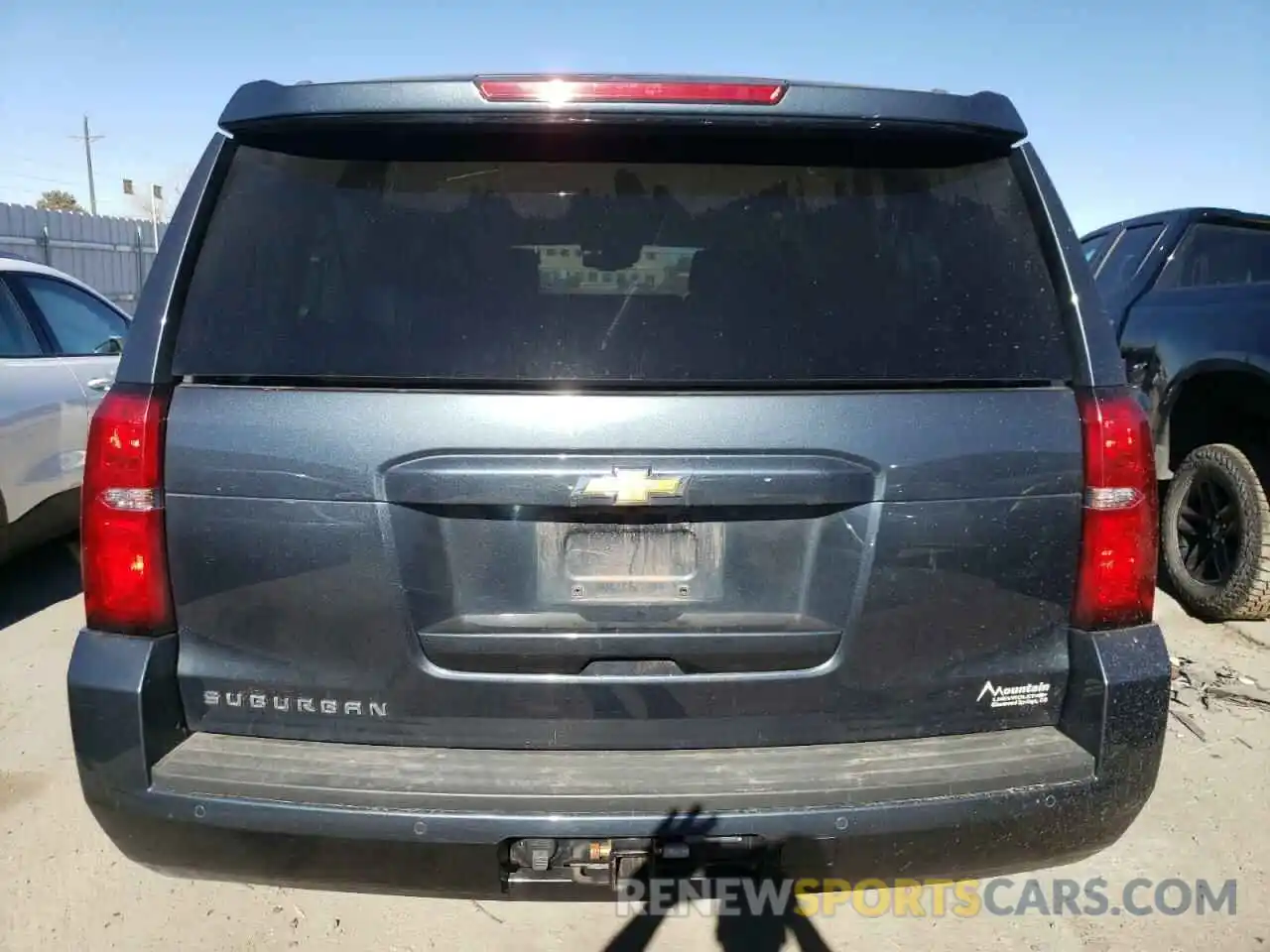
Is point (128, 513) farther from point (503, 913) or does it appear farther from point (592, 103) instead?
point (503, 913)

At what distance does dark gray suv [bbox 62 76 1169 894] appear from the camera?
1.86 meters

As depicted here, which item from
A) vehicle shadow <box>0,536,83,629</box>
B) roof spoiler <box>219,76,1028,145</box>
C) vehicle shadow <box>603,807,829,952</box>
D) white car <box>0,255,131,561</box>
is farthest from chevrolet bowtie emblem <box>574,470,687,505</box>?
vehicle shadow <box>0,536,83,629</box>

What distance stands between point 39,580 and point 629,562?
5.06 meters

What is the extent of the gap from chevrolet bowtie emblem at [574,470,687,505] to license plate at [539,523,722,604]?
71 mm

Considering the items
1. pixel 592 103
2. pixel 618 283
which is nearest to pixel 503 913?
pixel 618 283

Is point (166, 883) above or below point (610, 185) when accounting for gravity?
below

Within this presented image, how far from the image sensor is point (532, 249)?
2066mm

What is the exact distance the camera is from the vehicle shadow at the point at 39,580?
5082 mm

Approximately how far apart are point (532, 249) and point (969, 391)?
97 centimetres

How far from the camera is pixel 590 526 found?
1.89 meters

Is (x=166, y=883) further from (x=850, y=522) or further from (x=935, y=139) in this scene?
(x=935, y=139)

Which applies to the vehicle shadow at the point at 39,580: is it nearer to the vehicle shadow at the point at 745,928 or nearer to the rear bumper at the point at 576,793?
the rear bumper at the point at 576,793

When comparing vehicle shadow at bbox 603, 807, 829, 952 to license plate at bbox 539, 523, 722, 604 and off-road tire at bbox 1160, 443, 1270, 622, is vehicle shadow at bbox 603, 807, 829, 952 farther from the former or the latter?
off-road tire at bbox 1160, 443, 1270, 622

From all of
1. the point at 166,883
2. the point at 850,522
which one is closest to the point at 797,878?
the point at 850,522
